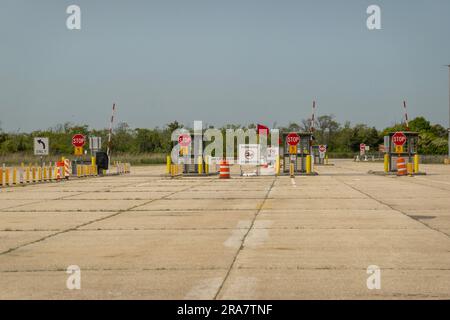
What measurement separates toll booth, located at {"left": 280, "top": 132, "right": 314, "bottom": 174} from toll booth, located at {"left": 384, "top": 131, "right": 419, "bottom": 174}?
4526mm

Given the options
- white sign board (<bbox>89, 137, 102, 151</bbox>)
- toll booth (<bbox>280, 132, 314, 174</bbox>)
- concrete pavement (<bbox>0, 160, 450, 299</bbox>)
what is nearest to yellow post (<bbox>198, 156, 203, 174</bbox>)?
toll booth (<bbox>280, 132, 314, 174</bbox>)

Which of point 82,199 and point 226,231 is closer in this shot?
point 226,231

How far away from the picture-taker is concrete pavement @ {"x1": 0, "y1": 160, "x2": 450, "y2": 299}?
25.2ft

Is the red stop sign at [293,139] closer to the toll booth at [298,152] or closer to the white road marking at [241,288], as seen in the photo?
the toll booth at [298,152]

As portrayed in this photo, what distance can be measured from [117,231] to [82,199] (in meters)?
9.01

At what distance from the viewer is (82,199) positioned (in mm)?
Answer: 21922

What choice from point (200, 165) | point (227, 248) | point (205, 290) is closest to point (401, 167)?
point (200, 165)

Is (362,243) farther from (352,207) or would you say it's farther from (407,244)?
(352,207)

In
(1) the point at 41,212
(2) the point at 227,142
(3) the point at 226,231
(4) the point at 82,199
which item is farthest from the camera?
(2) the point at 227,142

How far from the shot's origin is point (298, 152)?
1598 inches

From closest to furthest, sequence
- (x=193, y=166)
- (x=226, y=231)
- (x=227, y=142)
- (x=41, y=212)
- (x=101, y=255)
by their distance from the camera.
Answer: (x=101, y=255)
(x=226, y=231)
(x=41, y=212)
(x=193, y=166)
(x=227, y=142)

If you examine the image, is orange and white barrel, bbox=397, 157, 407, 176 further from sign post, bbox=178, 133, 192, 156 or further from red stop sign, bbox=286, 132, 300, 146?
sign post, bbox=178, 133, 192, 156

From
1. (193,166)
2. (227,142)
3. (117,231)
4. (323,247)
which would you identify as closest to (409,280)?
(323,247)

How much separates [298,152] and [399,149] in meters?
5.84
